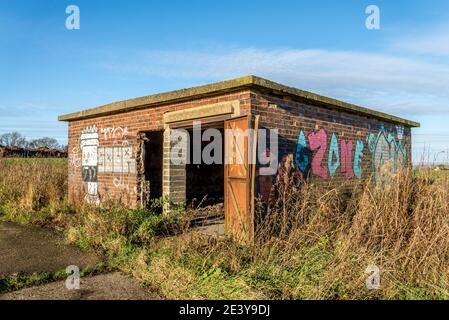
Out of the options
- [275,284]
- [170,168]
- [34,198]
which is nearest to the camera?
[275,284]

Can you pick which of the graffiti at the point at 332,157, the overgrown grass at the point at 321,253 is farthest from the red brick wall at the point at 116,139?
the graffiti at the point at 332,157

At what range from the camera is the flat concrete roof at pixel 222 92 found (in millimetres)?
5902

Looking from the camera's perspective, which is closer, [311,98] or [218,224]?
[311,98]

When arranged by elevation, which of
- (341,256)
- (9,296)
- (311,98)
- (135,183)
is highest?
(311,98)

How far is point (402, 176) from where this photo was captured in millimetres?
5176

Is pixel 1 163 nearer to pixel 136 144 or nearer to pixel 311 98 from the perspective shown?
pixel 136 144

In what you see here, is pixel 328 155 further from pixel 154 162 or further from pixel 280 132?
pixel 154 162

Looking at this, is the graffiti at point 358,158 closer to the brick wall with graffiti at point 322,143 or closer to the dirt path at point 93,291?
the brick wall with graffiti at point 322,143

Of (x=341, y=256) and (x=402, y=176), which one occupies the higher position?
(x=402, y=176)

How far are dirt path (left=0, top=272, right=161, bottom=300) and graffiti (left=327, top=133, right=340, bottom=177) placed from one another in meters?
5.01

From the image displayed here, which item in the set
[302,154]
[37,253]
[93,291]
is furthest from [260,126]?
[37,253]

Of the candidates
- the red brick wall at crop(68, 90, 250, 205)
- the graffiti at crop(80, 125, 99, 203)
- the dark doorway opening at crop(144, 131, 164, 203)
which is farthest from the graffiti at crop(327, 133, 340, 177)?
the graffiti at crop(80, 125, 99, 203)
